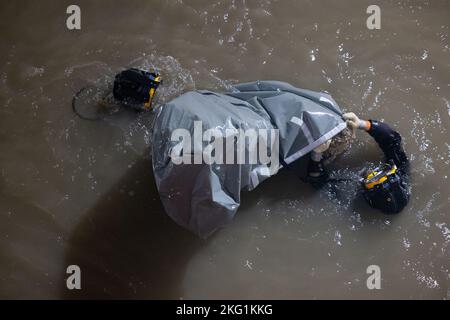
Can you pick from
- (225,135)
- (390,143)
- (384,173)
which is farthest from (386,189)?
(225,135)

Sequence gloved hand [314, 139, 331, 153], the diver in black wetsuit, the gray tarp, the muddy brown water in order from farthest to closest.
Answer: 1. the muddy brown water
2. the diver in black wetsuit
3. gloved hand [314, 139, 331, 153]
4. the gray tarp

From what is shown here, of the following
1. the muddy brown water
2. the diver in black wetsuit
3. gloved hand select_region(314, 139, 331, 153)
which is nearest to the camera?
gloved hand select_region(314, 139, 331, 153)

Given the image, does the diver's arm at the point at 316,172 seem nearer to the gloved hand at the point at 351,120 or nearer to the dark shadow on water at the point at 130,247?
the gloved hand at the point at 351,120

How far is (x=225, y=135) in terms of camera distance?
8.52 ft

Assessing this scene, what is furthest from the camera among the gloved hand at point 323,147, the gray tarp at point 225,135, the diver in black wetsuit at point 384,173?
the diver in black wetsuit at point 384,173

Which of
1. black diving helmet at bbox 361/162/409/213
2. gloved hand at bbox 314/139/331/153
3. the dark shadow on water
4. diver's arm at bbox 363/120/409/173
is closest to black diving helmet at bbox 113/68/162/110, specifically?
the dark shadow on water

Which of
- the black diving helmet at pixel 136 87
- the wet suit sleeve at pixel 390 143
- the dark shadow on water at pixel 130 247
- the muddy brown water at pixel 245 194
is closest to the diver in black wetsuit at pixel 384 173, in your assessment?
the wet suit sleeve at pixel 390 143

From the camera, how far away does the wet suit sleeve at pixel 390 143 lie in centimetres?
334

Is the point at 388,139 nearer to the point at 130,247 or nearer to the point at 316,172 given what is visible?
the point at 316,172

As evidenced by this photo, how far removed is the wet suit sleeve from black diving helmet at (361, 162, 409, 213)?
2.8 inches

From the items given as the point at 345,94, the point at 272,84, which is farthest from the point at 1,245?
the point at 345,94

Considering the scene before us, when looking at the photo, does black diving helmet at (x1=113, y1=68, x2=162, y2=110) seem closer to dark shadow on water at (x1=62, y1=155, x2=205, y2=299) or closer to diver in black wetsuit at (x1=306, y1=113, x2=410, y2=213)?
dark shadow on water at (x1=62, y1=155, x2=205, y2=299)

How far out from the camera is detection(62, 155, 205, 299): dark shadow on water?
3.37 metres

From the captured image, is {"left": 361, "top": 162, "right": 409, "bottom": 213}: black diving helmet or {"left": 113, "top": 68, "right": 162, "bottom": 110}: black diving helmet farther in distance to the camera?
{"left": 113, "top": 68, "right": 162, "bottom": 110}: black diving helmet
